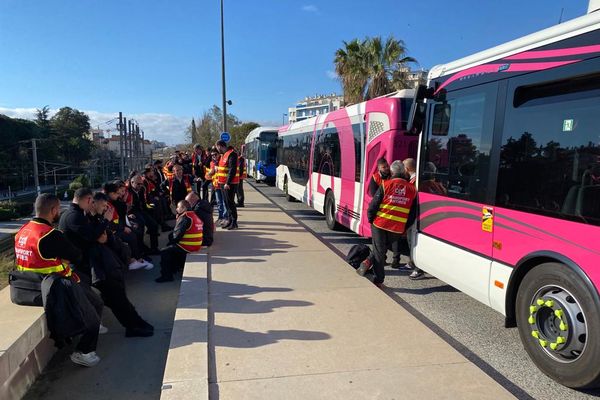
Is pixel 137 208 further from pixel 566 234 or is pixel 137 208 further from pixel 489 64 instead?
pixel 566 234

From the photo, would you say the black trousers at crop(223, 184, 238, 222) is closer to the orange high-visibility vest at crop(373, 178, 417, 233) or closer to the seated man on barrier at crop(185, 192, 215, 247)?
the seated man on barrier at crop(185, 192, 215, 247)

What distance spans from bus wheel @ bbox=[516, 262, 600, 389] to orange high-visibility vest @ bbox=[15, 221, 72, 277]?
4.08 metres

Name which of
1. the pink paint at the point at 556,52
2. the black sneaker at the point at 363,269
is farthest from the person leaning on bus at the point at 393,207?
the pink paint at the point at 556,52

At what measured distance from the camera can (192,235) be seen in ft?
21.7

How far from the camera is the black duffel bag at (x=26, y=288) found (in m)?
3.86

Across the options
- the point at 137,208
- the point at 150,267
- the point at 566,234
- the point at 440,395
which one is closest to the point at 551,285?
the point at 566,234

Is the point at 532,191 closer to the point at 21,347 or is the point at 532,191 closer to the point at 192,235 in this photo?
the point at 21,347

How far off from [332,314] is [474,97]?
109 inches

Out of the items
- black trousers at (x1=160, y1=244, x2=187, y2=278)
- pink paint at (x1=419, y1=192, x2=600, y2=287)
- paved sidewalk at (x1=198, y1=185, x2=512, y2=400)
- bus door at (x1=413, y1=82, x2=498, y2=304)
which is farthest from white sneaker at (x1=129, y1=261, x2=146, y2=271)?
pink paint at (x1=419, y1=192, x2=600, y2=287)

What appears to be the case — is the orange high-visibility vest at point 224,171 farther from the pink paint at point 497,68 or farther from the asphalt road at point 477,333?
the pink paint at point 497,68

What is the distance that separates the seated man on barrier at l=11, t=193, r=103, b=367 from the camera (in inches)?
144

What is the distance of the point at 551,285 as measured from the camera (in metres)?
3.35

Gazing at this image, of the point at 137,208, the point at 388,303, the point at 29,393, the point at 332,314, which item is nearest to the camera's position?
the point at 29,393

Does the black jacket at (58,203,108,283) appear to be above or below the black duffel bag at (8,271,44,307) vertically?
above
